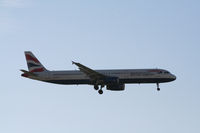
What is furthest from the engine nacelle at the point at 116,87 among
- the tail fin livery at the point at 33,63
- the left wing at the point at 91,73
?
the tail fin livery at the point at 33,63

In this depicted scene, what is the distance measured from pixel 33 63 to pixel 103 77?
1653 cm

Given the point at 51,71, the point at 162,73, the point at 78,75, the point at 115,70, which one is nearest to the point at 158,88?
the point at 162,73

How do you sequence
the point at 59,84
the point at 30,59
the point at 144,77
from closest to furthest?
the point at 144,77
the point at 59,84
the point at 30,59

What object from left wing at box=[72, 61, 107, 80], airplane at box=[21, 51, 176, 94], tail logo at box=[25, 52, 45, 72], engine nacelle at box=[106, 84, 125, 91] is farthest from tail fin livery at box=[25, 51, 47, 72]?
engine nacelle at box=[106, 84, 125, 91]

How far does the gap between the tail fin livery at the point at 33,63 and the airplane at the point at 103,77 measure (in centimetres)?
107

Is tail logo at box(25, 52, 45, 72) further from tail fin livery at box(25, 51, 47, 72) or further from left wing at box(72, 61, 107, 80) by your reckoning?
left wing at box(72, 61, 107, 80)

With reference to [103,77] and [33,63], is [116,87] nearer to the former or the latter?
[103,77]

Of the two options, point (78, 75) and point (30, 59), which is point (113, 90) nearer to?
point (78, 75)

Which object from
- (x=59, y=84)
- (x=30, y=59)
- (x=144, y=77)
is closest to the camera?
(x=144, y=77)

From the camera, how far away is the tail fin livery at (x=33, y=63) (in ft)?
283

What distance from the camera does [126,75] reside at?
3081 inches

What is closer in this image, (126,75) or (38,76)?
(126,75)

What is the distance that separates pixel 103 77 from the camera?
78.4m

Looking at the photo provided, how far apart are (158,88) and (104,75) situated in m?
9.35
